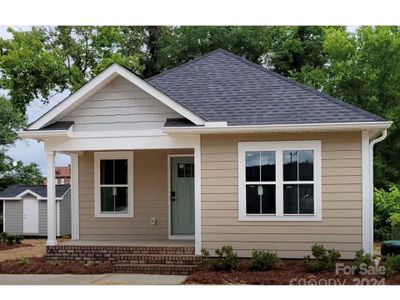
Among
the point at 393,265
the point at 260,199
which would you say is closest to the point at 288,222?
the point at 260,199

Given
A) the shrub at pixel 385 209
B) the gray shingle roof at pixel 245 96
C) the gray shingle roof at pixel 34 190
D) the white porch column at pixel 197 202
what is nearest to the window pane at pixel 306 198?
the gray shingle roof at pixel 245 96

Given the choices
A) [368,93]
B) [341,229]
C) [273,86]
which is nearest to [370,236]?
[341,229]

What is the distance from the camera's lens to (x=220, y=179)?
10875 millimetres

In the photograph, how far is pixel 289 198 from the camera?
10695mm

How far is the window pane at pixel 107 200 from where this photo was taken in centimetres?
1281

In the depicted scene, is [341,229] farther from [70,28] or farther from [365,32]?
[70,28]

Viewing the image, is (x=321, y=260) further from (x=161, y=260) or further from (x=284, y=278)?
(x=161, y=260)

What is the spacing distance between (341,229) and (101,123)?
Answer: 17.0ft

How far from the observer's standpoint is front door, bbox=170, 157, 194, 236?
12.7 metres

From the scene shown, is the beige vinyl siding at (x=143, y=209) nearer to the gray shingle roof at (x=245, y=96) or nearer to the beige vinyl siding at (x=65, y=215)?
the gray shingle roof at (x=245, y=96)

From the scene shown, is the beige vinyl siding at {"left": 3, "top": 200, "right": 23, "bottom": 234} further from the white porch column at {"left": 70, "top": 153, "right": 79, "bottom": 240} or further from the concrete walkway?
the concrete walkway

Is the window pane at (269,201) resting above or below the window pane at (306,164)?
below

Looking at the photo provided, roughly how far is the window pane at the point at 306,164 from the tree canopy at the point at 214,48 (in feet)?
31.2

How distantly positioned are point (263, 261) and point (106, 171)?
4.61 m
